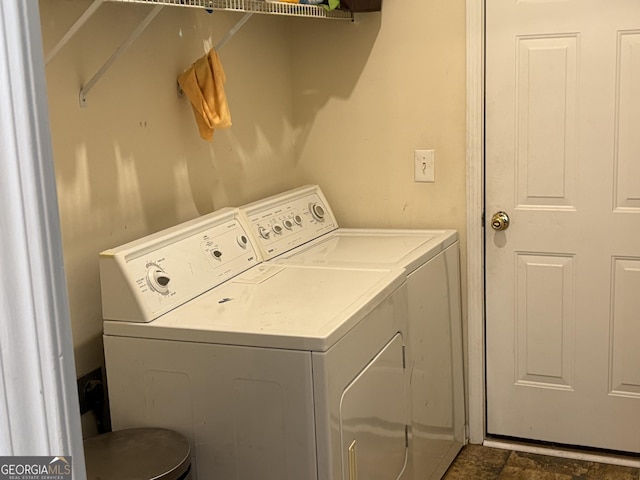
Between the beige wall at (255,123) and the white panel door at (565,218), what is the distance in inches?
8.1

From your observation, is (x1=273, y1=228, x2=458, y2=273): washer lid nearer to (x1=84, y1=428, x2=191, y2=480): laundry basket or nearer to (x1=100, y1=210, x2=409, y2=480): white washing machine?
(x1=100, y1=210, x2=409, y2=480): white washing machine

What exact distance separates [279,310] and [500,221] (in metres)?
1.29

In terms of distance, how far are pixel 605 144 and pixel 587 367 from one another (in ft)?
2.82

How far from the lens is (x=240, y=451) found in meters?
2.02

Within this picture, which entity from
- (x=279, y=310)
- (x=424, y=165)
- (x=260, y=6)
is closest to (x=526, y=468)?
(x=424, y=165)

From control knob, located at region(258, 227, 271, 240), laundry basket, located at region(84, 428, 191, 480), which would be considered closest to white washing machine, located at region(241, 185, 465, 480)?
control knob, located at region(258, 227, 271, 240)

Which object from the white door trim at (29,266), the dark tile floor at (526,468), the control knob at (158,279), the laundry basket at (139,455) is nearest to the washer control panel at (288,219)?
the control knob at (158,279)

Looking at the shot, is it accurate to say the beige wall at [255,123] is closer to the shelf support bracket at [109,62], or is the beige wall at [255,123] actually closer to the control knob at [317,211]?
the shelf support bracket at [109,62]

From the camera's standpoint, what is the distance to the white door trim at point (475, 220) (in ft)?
9.82

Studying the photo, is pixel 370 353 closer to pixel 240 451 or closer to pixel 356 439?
pixel 356 439

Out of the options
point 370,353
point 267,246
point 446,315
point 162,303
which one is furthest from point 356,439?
point 446,315

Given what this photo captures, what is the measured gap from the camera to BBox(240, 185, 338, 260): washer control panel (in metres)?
2.71

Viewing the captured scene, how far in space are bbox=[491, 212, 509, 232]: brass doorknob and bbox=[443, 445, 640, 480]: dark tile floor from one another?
910 millimetres

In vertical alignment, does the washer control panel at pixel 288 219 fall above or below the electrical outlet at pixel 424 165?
below
